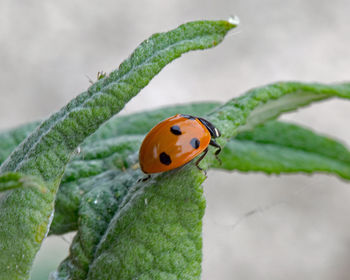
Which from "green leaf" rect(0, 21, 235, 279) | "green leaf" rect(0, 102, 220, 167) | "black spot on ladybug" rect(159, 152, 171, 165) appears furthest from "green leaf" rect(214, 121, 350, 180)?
"green leaf" rect(0, 21, 235, 279)

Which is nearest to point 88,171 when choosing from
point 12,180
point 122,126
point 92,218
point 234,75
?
point 92,218

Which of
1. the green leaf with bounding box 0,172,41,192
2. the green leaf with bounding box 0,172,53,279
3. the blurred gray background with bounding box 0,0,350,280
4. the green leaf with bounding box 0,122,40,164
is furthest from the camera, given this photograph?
the blurred gray background with bounding box 0,0,350,280

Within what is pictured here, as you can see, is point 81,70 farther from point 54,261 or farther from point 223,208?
point 54,261

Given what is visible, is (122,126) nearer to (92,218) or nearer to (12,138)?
(12,138)

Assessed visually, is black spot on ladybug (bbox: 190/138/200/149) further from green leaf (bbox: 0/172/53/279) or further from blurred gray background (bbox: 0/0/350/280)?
blurred gray background (bbox: 0/0/350/280)

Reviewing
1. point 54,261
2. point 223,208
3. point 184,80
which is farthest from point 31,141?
point 184,80

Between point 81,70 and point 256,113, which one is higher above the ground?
point 81,70
